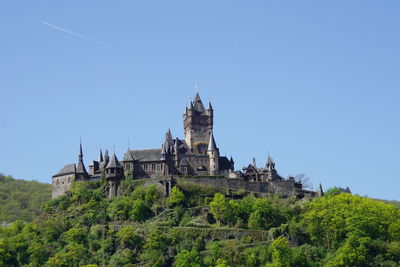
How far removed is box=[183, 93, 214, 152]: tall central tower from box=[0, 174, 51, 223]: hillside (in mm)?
32823

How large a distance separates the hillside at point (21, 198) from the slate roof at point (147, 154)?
30783mm

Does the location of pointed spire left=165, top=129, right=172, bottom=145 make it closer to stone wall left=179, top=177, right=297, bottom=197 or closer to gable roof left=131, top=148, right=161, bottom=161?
gable roof left=131, top=148, right=161, bottom=161

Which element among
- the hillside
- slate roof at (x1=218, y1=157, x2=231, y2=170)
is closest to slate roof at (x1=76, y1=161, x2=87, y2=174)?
slate roof at (x1=218, y1=157, x2=231, y2=170)

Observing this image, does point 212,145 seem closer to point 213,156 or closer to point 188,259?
point 213,156

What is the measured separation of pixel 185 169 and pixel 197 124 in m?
9.45

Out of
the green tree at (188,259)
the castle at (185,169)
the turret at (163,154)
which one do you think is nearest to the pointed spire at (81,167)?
the castle at (185,169)

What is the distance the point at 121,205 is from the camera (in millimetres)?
100000

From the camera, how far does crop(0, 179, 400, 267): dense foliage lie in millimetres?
90375

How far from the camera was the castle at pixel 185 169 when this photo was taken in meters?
105

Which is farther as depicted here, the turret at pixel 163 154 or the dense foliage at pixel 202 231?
the turret at pixel 163 154

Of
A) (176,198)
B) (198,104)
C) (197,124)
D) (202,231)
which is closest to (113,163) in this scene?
(176,198)

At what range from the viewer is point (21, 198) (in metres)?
148

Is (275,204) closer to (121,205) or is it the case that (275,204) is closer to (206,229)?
(206,229)

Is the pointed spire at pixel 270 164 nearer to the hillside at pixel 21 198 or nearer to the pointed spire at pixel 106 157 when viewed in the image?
the pointed spire at pixel 106 157
